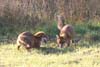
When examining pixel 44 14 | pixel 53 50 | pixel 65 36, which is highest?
pixel 44 14

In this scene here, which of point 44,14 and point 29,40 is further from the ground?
point 44,14

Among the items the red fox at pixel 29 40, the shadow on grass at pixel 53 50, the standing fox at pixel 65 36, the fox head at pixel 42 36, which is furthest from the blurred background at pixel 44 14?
the shadow on grass at pixel 53 50

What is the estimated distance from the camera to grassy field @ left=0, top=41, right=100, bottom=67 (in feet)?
34.0

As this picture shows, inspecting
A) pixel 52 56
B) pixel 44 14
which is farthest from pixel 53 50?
pixel 44 14

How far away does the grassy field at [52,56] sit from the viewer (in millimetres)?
10352

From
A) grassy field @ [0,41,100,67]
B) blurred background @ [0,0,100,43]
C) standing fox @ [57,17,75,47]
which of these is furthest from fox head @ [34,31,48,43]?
blurred background @ [0,0,100,43]

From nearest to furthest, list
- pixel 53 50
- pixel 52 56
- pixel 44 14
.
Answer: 1. pixel 52 56
2. pixel 53 50
3. pixel 44 14

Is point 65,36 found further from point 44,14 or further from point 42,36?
point 44,14

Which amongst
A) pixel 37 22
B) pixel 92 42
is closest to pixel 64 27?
pixel 92 42

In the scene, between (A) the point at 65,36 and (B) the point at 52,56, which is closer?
(B) the point at 52,56

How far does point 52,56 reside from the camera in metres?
11.4

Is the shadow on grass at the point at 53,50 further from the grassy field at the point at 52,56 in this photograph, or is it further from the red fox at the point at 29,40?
the red fox at the point at 29,40

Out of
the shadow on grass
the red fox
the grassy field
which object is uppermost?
the red fox

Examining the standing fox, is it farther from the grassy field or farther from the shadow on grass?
the shadow on grass
